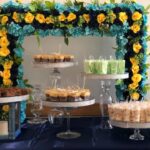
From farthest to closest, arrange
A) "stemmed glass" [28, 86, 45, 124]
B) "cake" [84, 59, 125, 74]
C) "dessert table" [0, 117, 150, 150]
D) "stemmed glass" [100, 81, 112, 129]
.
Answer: "stemmed glass" [28, 86, 45, 124]
"stemmed glass" [100, 81, 112, 129]
"cake" [84, 59, 125, 74]
"dessert table" [0, 117, 150, 150]

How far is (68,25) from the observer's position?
191 centimetres

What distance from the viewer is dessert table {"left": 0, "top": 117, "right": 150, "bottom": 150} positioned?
4.92 ft

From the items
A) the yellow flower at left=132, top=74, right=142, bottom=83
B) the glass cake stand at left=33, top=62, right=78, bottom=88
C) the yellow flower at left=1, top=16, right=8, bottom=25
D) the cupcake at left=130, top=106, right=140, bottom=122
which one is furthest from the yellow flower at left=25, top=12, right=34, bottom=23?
the cupcake at left=130, top=106, right=140, bottom=122

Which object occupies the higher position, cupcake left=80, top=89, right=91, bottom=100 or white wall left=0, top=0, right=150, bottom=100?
white wall left=0, top=0, right=150, bottom=100

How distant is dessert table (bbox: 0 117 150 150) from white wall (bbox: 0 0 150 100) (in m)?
0.37

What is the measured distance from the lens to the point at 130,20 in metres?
1.92

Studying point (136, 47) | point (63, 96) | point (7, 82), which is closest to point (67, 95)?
point (63, 96)

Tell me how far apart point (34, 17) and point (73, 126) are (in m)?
0.66

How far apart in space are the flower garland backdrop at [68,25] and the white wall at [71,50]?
0.69 ft

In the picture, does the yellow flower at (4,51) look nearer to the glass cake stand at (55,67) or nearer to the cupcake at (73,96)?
the glass cake stand at (55,67)

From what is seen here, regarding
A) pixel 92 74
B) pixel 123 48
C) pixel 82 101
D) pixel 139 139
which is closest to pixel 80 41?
pixel 123 48

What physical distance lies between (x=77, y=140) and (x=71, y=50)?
749 mm

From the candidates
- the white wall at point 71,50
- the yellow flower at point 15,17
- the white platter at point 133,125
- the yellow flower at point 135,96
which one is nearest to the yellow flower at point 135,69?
the yellow flower at point 135,96

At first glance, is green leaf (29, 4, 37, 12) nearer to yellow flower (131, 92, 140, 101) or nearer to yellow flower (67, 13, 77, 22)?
yellow flower (67, 13, 77, 22)
